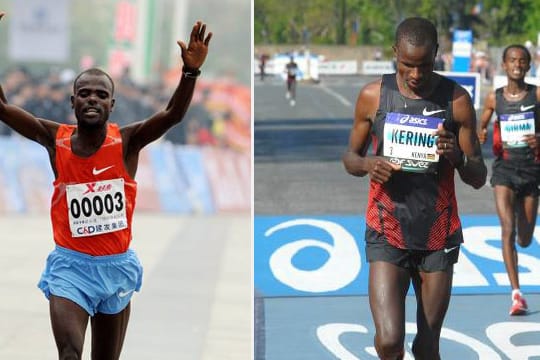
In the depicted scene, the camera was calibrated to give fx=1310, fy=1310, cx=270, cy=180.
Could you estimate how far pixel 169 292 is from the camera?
12219 mm

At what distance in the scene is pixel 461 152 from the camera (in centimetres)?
636

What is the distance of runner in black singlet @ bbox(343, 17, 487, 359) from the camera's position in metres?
6.36

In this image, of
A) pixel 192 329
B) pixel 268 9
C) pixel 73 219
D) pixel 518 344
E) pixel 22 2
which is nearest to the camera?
pixel 73 219

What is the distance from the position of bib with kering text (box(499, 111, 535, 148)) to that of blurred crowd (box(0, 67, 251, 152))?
1073 centimetres

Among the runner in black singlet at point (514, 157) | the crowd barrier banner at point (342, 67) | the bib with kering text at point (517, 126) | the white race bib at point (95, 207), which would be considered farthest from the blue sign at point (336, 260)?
the crowd barrier banner at point (342, 67)

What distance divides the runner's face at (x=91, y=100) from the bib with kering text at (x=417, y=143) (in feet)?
4.63

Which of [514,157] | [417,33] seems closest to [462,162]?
[417,33]

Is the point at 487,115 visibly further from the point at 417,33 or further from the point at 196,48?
the point at 196,48

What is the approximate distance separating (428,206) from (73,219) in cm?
174

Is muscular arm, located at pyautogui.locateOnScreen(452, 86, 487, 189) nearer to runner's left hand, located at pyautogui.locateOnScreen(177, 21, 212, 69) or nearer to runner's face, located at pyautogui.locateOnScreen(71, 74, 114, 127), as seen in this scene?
runner's left hand, located at pyautogui.locateOnScreen(177, 21, 212, 69)

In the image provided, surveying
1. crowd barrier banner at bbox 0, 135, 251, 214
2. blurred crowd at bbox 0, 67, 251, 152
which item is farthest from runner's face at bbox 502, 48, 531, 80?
blurred crowd at bbox 0, 67, 251, 152

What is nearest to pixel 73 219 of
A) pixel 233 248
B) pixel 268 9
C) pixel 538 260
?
pixel 538 260

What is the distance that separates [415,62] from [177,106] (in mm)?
1164

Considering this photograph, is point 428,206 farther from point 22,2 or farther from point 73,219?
point 22,2
